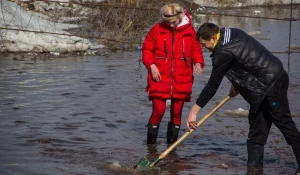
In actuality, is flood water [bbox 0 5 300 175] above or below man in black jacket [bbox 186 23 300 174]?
below

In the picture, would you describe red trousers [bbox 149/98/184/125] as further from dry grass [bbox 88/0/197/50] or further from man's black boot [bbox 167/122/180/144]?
dry grass [bbox 88/0/197/50]

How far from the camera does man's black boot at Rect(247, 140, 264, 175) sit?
6223 millimetres

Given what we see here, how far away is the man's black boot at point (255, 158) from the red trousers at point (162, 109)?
3.18 ft

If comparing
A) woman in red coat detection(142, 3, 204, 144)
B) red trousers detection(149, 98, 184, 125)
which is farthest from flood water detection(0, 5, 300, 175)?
woman in red coat detection(142, 3, 204, 144)

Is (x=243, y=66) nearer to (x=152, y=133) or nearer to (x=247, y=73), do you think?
(x=247, y=73)

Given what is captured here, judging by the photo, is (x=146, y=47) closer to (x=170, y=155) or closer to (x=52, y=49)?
(x=170, y=155)

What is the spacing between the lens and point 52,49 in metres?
13.6

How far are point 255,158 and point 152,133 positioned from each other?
51.1 inches

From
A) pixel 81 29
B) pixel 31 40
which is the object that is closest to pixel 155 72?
Result: pixel 31 40

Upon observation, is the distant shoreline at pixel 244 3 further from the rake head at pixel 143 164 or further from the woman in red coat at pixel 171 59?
the rake head at pixel 143 164

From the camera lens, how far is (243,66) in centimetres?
575

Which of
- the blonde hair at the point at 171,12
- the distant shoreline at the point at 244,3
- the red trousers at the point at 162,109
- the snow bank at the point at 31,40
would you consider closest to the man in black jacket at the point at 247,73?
the blonde hair at the point at 171,12

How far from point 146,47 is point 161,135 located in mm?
1396

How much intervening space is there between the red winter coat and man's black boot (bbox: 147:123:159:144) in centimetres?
44
